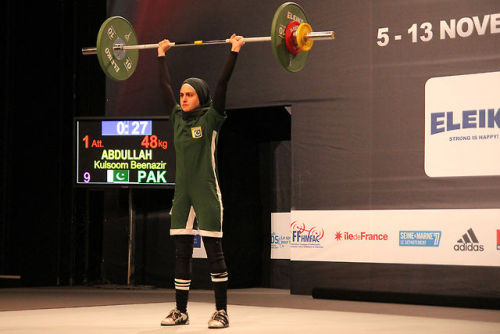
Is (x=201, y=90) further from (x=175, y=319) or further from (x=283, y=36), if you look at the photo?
(x=175, y=319)

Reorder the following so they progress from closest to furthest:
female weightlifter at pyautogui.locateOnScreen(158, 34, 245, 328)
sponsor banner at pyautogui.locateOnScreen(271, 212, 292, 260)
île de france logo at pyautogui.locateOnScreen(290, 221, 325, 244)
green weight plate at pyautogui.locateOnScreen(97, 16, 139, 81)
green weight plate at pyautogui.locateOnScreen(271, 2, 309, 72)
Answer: female weightlifter at pyautogui.locateOnScreen(158, 34, 245, 328)
green weight plate at pyautogui.locateOnScreen(271, 2, 309, 72)
green weight plate at pyautogui.locateOnScreen(97, 16, 139, 81)
île de france logo at pyautogui.locateOnScreen(290, 221, 325, 244)
sponsor banner at pyautogui.locateOnScreen(271, 212, 292, 260)

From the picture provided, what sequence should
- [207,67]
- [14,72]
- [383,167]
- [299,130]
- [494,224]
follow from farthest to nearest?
[14,72], [207,67], [299,130], [383,167], [494,224]

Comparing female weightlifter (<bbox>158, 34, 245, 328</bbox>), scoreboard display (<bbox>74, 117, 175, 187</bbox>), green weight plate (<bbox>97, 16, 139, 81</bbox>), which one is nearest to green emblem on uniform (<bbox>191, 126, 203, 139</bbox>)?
female weightlifter (<bbox>158, 34, 245, 328</bbox>)

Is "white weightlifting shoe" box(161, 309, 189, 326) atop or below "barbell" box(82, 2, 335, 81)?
below

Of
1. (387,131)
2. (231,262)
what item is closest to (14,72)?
(231,262)

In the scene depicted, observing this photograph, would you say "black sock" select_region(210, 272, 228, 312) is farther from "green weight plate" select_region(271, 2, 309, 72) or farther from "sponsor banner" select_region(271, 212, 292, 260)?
"sponsor banner" select_region(271, 212, 292, 260)

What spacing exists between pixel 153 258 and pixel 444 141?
3.09 meters

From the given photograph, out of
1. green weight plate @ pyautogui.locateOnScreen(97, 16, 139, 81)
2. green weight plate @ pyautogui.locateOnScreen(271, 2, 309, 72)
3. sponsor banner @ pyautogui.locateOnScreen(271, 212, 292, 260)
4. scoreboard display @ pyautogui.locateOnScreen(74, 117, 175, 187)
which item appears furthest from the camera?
sponsor banner @ pyautogui.locateOnScreen(271, 212, 292, 260)

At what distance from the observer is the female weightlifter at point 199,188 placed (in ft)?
14.2

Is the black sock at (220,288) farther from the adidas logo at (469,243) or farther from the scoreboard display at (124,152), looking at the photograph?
the scoreboard display at (124,152)

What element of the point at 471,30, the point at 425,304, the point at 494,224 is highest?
the point at 471,30

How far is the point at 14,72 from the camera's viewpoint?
319 inches

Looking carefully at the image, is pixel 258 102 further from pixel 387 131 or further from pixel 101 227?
pixel 101 227

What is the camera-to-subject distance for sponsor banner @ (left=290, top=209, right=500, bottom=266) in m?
5.83
